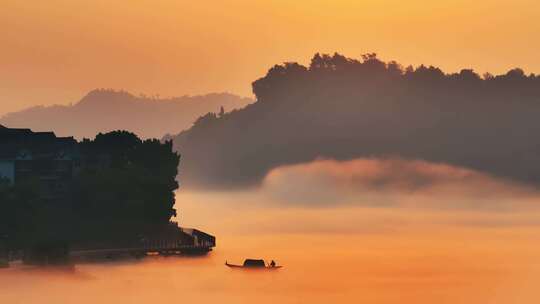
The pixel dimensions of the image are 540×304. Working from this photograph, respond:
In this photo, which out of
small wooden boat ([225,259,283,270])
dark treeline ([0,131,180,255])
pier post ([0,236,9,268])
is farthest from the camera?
small wooden boat ([225,259,283,270])

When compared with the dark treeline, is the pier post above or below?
below

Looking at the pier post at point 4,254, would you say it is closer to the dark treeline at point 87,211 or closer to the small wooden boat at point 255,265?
the dark treeline at point 87,211

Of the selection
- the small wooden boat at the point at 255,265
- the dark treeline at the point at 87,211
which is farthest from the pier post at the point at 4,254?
the small wooden boat at the point at 255,265

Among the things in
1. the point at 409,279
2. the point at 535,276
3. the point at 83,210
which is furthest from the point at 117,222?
the point at 535,276

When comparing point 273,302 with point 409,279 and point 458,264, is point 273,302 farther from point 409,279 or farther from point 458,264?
point 458,264

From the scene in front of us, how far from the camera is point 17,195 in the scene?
568 feet

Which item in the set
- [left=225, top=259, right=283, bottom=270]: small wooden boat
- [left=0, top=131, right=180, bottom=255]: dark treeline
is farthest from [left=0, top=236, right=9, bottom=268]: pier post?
[left=225, top=259, right=283, bottom=270]: small wooden boat

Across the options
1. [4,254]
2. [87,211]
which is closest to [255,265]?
[87,211]

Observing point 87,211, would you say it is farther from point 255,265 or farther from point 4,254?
point 4,254

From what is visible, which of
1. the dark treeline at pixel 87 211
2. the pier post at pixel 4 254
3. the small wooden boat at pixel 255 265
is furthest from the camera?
the small wooden boat at pixel 255 265

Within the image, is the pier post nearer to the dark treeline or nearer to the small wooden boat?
the dark treeline

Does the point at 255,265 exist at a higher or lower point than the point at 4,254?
higher

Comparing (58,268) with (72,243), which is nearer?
(58,268)

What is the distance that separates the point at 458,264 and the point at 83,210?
4917 cm
